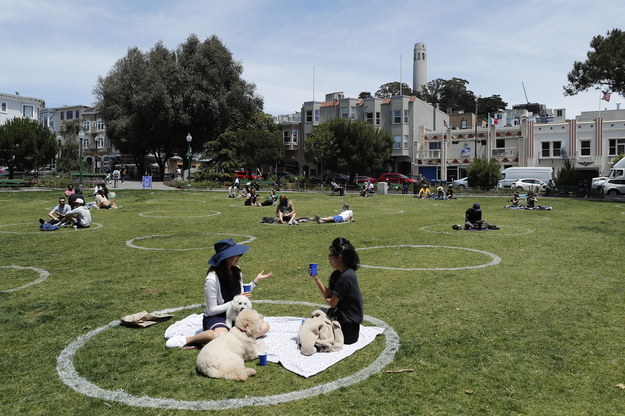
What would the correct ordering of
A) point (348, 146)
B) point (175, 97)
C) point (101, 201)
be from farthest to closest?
point (348, 146) → point (175, 97) → point (101, 201)

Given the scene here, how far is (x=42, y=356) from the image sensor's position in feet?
20.6

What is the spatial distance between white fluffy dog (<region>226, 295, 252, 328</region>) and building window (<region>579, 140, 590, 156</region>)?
213 ft

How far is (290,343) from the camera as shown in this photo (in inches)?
258

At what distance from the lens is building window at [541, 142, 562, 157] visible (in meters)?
63.8

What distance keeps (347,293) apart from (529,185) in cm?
4709

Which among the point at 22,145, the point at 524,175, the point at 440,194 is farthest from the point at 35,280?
the point at 524,175

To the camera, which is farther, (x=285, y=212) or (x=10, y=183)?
(x=10, y=183)

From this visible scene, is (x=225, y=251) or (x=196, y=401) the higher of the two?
(x=225, y=251)

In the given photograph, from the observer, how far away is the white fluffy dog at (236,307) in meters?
6.50

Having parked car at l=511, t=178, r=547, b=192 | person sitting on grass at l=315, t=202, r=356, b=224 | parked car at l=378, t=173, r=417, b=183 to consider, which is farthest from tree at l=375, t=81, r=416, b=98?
person sitting on grass at l=315, t=202, r=356, b=224

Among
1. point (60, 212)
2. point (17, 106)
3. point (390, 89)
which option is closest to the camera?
point (60, 212)

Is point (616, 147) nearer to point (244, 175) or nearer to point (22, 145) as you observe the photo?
point (244, 175)

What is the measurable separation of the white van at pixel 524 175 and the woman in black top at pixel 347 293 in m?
51.5

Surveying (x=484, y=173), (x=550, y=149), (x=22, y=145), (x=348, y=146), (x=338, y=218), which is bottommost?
(x=338, y=218)
